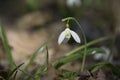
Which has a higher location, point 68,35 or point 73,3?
point 68,35

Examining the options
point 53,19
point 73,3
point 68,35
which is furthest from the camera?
point 53,19

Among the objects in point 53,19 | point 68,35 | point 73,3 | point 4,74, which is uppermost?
point 68,35

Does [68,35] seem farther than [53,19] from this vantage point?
No

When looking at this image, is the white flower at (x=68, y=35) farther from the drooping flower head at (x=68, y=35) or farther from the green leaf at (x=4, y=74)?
the green leaf at (x=4, y=74)

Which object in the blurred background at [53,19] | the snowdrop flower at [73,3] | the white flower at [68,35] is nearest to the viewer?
the white flower at [68,35]

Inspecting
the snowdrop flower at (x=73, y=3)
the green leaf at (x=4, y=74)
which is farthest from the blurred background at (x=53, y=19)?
the green leaf at (x=4, y=74)

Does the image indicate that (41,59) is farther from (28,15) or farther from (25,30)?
(28,15)

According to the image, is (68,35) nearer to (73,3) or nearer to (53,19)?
(73,3)

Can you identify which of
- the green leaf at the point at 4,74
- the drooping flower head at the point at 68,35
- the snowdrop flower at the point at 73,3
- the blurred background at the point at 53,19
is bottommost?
the blurred background at the point at 53,19

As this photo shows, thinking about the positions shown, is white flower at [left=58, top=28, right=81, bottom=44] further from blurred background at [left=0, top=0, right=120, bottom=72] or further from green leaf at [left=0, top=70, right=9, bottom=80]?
blurred background at [left=0, top=0, right=120, bottom=72]

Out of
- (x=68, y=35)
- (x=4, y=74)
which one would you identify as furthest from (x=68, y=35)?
(x=4, y=74)
